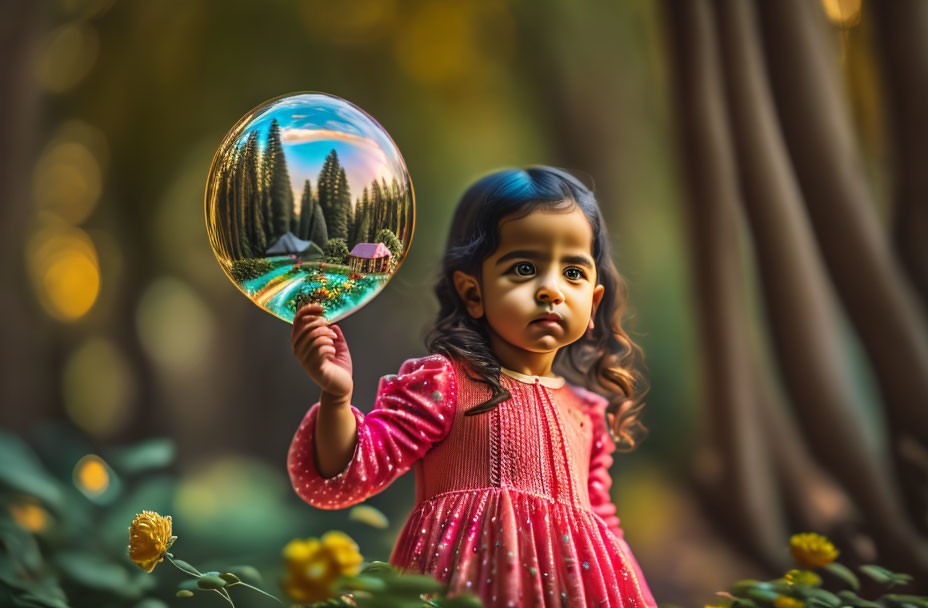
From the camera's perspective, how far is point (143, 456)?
6.55 ft

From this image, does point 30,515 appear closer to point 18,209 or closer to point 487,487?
point 18,209

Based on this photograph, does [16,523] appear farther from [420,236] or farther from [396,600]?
[396,600]

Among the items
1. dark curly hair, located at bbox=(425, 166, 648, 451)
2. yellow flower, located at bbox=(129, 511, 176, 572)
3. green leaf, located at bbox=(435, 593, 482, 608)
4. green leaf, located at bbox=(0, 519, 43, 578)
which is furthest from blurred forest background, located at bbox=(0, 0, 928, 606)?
green leaf, located at bbox=(435, 593, 482, 608)

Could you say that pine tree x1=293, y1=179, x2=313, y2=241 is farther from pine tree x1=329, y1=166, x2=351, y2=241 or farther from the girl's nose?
the girl's nose

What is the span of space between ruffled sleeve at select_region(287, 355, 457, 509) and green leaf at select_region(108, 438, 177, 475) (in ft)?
3.48

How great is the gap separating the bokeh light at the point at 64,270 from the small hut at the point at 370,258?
56.1 inches

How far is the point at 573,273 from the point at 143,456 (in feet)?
4.52

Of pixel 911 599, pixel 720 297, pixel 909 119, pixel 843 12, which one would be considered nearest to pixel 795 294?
pixel 720 297

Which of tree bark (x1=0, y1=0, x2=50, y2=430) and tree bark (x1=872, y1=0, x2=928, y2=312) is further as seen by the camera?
tree bark (x1=872, y1=0, x2=928, y2=312)

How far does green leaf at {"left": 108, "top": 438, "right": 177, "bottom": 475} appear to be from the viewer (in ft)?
6.56

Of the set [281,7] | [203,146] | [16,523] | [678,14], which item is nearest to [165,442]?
[16,523]

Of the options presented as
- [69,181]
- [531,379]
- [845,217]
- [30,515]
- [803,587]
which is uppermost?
[845,217]

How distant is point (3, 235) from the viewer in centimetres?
199

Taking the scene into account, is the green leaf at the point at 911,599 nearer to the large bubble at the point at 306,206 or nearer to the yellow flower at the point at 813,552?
the yellow flower at the point at 813,552
